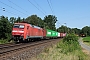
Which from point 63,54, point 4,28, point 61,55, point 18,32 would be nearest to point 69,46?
point 63,54

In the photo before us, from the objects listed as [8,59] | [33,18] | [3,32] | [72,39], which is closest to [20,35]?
[72,39]

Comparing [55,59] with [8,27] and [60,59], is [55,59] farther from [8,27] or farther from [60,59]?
[8,27]

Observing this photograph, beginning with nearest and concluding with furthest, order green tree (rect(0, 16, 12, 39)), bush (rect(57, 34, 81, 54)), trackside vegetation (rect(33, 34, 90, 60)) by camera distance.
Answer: trackside vegetation (rect(33, 34, 90, 60))
bush (rect(57, 34, 81, 54))
green tree (rect(0, 16, 12, 39))

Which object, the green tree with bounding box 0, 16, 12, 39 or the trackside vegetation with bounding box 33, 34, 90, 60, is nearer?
the trackside vegetation with bounding box 33, 34, 90, 60

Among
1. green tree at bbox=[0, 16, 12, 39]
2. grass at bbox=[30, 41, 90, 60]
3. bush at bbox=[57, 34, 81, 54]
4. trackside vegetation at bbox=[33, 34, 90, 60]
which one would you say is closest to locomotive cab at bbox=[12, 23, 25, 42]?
bush at bbox=[57, 34, 81, 54]

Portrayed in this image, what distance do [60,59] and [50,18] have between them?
591ft

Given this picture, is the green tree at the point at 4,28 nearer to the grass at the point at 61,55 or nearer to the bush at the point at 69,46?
the bush at the point at 69,46

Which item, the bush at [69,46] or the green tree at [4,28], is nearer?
the bush at [69,46]

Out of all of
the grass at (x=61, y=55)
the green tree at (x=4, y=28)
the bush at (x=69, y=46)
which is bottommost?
the grass at (x=61, y=55)

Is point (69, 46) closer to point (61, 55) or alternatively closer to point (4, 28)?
point (61, 55)

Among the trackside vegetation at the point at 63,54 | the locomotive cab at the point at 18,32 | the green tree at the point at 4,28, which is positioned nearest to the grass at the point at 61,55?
the trackside vegetation at the point at 63,54

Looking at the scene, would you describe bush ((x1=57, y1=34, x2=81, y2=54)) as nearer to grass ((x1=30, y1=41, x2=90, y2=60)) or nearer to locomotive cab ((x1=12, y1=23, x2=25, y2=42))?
grass ((x1=30, y1=41, x2=90, y2=60))

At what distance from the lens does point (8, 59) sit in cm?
1332

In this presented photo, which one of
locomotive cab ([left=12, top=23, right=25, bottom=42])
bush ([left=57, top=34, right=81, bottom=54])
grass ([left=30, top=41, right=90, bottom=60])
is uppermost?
locomotive cab ([left=12, top=23, right=25, bottom=42])
